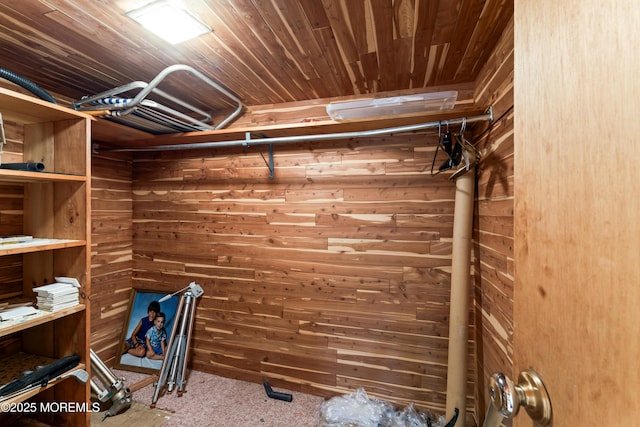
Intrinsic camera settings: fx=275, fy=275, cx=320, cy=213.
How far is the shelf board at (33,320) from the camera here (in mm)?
1372

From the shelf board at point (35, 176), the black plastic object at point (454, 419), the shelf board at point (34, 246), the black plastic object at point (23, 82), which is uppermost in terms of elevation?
the black plastic object at point (23, 82)

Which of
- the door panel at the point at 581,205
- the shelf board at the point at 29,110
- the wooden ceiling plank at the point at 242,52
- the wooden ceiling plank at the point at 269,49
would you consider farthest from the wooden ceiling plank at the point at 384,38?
the shelf board at the point at 29,110

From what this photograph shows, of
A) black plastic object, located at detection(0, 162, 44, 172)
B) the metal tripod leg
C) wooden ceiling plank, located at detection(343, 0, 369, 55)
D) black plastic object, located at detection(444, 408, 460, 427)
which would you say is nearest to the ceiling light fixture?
wooden ceiling plank, located at detection(343, 0, 369, 55)

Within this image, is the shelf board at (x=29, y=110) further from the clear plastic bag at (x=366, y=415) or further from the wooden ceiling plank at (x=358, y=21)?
the clear plastic bag at (x=366, y=415)

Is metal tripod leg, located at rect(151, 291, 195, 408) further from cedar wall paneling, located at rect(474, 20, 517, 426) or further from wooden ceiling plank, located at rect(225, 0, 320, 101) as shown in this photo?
cedar wall paneling, located at rect(474, 20, 517, 426)

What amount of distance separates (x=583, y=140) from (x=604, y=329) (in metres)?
0.28

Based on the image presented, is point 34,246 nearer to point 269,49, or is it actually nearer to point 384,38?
point 269,49

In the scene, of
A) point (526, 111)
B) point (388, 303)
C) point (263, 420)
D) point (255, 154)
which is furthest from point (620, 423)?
point (255, 154)

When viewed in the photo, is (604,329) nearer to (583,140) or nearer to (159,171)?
(583,140)

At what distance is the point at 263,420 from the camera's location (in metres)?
2.01

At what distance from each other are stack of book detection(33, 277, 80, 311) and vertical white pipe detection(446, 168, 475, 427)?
238 cm

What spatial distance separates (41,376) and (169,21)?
78.7 inches

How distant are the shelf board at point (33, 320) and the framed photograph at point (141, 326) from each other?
969 millimetres

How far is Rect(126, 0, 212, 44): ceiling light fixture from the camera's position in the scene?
1.23m
